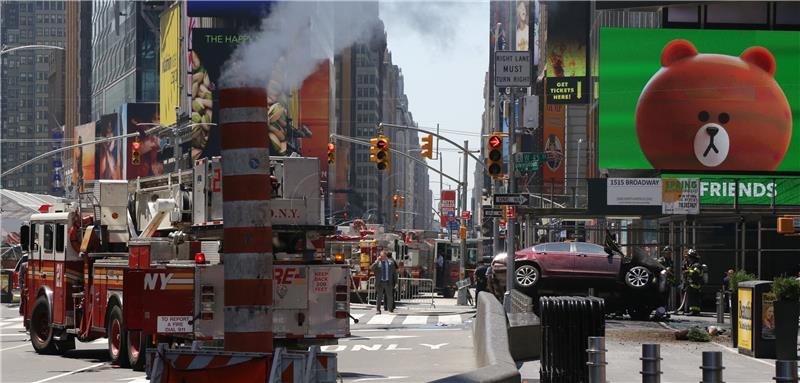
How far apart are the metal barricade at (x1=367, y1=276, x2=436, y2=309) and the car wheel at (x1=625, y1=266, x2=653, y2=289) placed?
12.8m

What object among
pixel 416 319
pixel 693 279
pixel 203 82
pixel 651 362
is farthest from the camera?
pixel 203 82

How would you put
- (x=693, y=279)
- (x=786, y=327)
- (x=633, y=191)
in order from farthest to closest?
(x=633, y=191) → (x=693, y=279) → (x=786, y=327)

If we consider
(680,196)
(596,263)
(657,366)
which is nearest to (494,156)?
(596,263)

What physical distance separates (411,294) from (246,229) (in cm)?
4249

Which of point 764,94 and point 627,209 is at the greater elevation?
point 764,94

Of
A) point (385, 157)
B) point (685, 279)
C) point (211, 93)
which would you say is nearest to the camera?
point (685, 279)

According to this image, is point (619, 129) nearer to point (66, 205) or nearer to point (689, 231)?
point (689, 231)

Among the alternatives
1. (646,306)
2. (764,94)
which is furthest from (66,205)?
(764,94)

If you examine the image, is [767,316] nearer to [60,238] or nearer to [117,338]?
[117,338]

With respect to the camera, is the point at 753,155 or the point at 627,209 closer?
the point at 627,209

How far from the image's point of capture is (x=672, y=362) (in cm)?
2052

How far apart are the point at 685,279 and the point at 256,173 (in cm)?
2527

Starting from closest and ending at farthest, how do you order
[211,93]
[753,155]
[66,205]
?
[66,205] → [753,155] → [211,93]

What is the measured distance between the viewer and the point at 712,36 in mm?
52750
